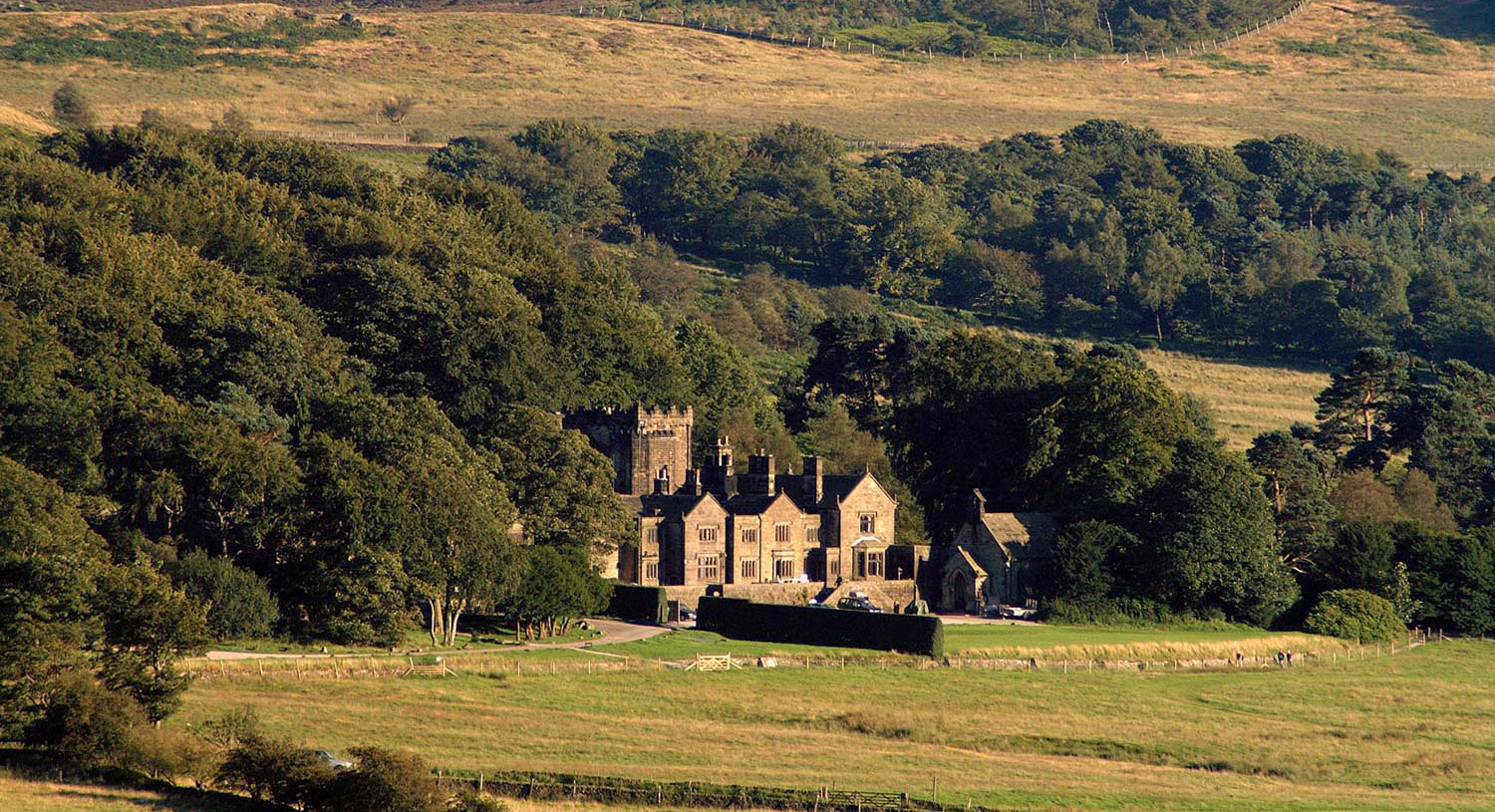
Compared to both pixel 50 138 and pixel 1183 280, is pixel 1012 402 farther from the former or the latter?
pixel 1183 280

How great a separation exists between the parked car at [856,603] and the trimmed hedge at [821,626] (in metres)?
7.08

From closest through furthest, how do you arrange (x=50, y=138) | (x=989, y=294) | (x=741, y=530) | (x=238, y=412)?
1. (x=238, y=412)
2. (x=741, y=530)
3. (x=50, y=138)
4. (x=989, y=294)

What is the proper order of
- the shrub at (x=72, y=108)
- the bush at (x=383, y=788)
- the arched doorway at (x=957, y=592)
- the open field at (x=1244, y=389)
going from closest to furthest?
the bush at (x=383, y=788), the arched doorway at (x=957, y=592), the open field at (x=1244, y=389), the shrub at (x=72, y=108)

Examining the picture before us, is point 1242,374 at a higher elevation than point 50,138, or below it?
below

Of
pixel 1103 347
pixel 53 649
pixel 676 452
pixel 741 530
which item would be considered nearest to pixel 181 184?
pixel 676 452

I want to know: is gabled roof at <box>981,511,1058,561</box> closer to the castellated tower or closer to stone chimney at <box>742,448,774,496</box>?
stone chimney at <box>742,448,774,496</box>

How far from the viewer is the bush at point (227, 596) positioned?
256 ft

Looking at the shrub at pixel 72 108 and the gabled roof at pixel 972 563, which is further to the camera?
the shrub at pixel 72 108

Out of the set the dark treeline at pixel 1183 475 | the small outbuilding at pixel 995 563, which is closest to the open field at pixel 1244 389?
the dark treeline at pixel 1183 475

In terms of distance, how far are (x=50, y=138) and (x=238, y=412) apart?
162 feet

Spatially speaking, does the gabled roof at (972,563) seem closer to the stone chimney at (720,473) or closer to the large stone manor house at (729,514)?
the large stone manor house at (729,514)

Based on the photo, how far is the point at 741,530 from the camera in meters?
101

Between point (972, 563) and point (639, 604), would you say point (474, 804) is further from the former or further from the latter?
point (972, 563)

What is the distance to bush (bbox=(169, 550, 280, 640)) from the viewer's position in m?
78.0
